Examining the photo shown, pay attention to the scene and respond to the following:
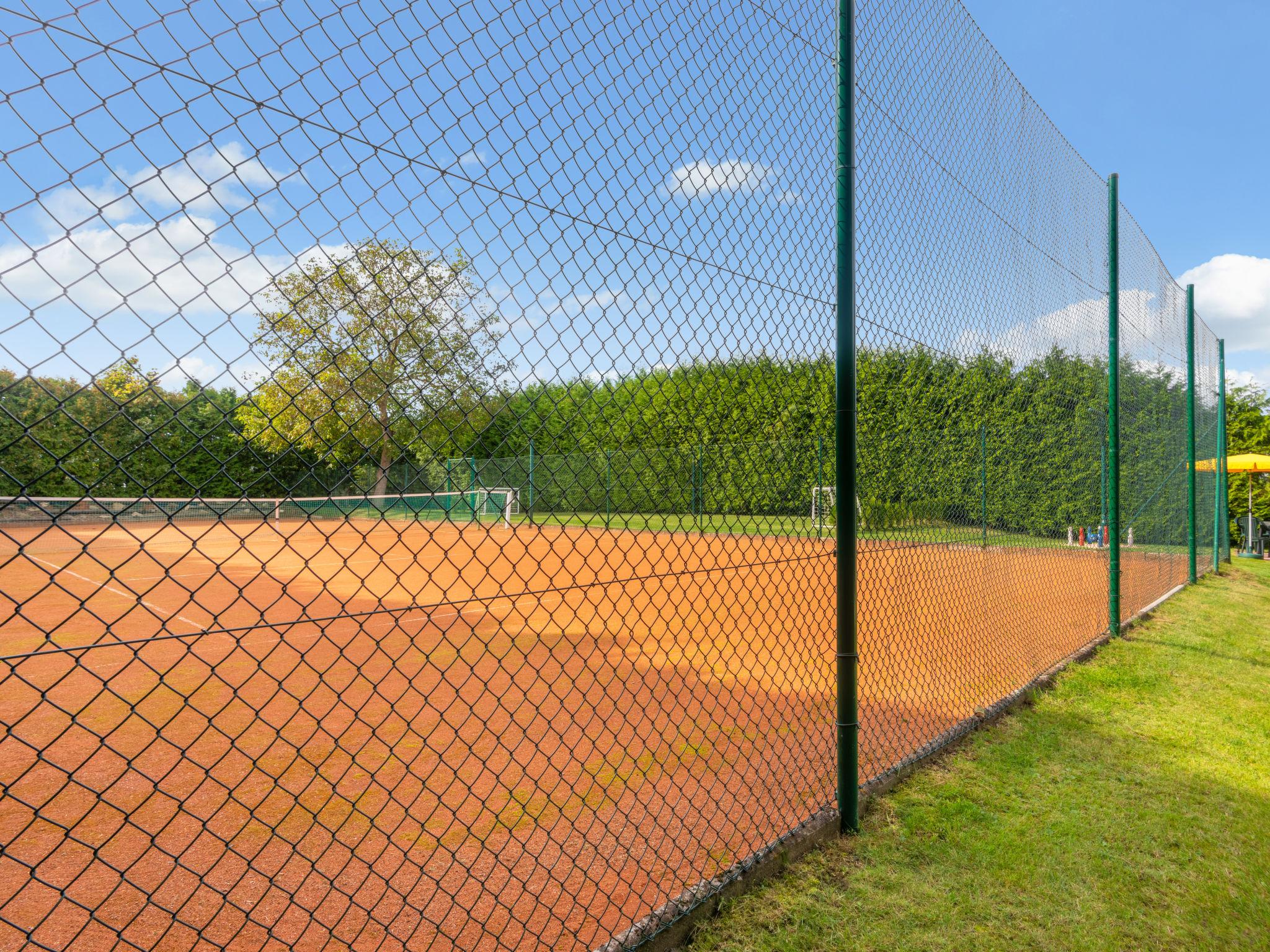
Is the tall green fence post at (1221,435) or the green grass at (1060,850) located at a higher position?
the tall green fence post at (1221,435)

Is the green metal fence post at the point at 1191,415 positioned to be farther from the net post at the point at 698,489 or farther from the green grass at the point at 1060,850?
the net post at the point at 698,489

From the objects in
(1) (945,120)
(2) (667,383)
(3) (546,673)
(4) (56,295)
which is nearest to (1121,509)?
(1) (945,120)

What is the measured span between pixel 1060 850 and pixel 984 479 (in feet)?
19.4

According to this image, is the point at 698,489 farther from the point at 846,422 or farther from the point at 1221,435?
the point at 1221,435

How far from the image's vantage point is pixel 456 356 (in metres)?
1.58

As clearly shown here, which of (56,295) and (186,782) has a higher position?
(56,295)

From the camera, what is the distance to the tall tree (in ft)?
4.19

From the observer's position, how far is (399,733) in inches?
131

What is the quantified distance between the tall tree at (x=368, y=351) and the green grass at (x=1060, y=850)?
4.81 ft

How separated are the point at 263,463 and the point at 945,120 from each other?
3.49m

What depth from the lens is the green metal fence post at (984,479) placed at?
6.04m

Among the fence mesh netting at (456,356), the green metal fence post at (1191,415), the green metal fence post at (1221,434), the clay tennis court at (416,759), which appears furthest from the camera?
the green metal fence post at (1221,434)

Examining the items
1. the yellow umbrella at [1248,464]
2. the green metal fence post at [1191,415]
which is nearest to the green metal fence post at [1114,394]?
the green metal fence post at [1191,415]

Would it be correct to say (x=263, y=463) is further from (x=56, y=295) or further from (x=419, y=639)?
(x=419, y=639)
